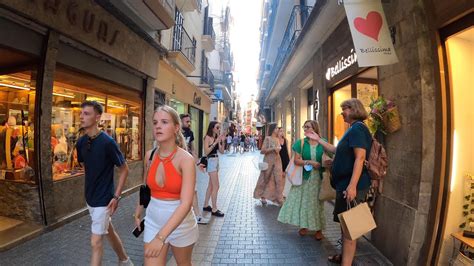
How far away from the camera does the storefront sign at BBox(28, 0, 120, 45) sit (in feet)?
17.2

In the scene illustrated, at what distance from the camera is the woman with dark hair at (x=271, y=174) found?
24.3 ft

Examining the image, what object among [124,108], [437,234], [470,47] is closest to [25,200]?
[124,108]

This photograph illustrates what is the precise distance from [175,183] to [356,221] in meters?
1.98

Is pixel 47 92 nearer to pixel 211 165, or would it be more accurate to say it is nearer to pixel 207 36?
pixel 211 165

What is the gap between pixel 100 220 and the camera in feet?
10.4

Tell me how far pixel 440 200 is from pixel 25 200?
19.8ft

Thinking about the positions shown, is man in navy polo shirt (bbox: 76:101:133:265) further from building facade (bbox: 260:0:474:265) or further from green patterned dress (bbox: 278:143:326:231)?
building facade (bbox: 260:0:474:265)

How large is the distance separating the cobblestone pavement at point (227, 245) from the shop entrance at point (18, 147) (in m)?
0.54

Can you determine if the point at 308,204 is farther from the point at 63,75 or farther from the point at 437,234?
the point at 63,75

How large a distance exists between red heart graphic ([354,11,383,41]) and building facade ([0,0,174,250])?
15.6ft

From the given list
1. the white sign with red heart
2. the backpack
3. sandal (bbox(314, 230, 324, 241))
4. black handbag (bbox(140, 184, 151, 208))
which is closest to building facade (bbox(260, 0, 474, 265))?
the white sign with red heart

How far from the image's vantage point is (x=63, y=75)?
622 cm

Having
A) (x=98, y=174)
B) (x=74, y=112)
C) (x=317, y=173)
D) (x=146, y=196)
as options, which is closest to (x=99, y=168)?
(x=98, y=174)

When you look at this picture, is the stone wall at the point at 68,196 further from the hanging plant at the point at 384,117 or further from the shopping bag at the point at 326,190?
the hanging plant at the point at 384,117
